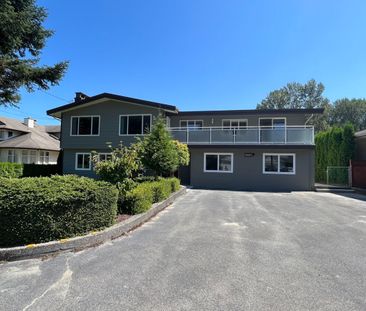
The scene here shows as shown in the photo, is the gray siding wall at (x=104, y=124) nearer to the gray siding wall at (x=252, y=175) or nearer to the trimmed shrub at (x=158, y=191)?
the gray siding wall at (x=252, y=175)

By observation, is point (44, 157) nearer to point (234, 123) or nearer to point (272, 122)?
point (234, 123)

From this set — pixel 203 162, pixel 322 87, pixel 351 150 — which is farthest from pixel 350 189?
pixel 322 87

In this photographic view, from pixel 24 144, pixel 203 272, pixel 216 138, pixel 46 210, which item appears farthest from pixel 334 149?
pixel 24 144

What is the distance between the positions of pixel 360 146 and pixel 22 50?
24063mm

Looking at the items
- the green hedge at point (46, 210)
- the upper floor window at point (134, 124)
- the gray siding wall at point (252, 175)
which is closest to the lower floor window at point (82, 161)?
the upper floor window at point (134, 124)

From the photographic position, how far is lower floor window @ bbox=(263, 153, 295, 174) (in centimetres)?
1908

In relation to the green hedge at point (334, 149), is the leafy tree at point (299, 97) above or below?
above

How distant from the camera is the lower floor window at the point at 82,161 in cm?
2236

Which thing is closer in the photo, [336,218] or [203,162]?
[336,218]

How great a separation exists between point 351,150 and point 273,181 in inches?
304

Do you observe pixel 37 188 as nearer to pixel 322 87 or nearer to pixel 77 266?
pixel 77 266

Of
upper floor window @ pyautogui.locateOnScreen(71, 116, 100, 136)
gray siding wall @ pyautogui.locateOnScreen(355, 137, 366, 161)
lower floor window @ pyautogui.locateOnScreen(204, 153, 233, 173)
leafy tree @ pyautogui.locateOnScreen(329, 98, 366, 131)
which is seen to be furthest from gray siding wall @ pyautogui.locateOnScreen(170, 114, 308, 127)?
leafy tree @ pyautogui.locateOnScreen(329, 98, 366, 131)

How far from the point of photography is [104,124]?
71.9 feet

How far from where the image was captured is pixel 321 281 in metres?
4.24
